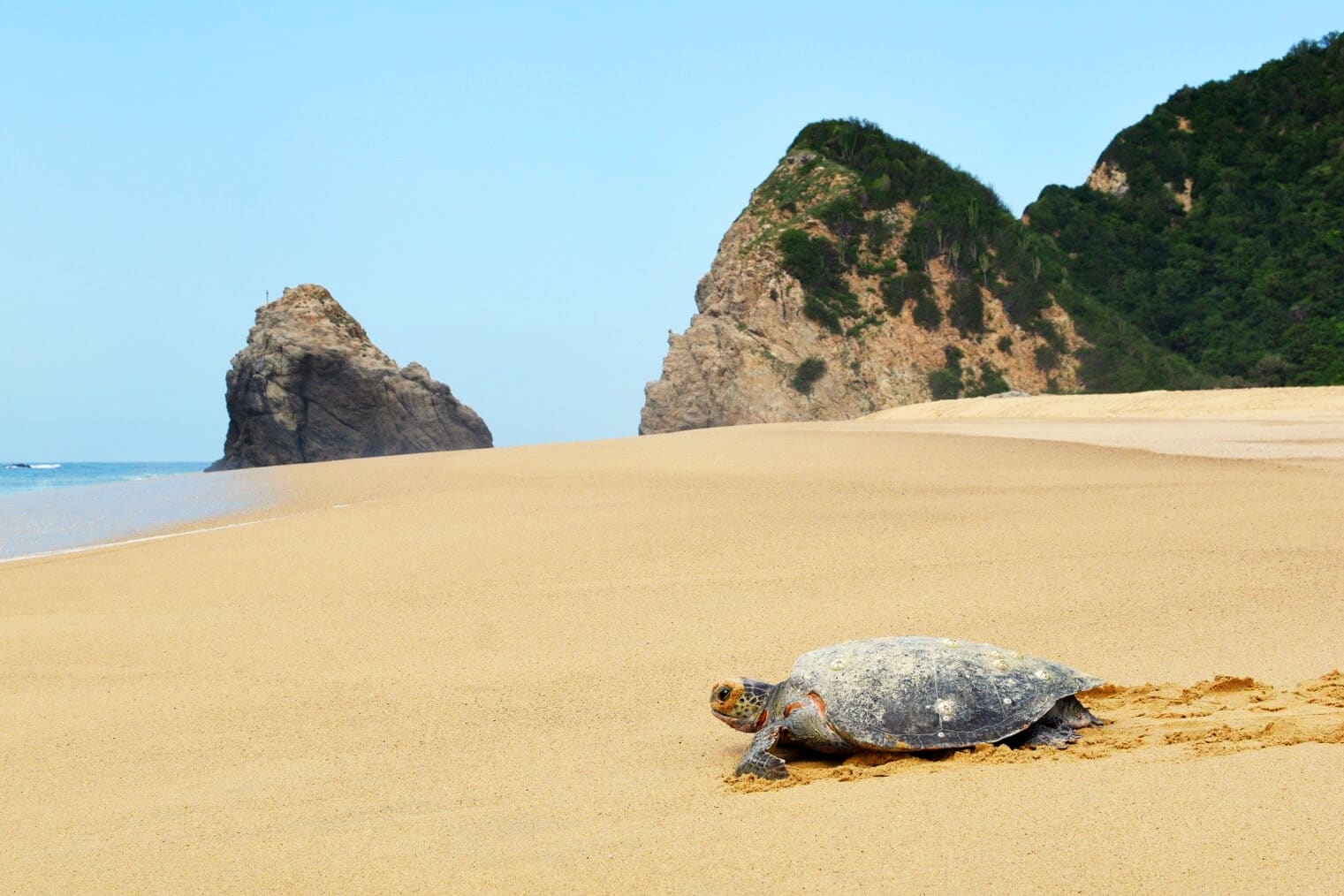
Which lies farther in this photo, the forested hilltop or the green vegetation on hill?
the green vegetation on hill

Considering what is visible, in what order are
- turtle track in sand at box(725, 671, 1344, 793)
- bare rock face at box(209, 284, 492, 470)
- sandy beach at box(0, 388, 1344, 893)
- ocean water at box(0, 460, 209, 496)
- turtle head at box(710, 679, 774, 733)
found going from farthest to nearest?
bare rock face at box(209, 284, 492, 470) → ocean water at box(0, 460, 209, 496) → turtle head at box(710, 679, 774, 733) → turtle track in sand at box(725, 671, 1344, 793) → sandy beach at box(0, 388, 1344, 893)

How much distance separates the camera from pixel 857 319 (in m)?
51.5

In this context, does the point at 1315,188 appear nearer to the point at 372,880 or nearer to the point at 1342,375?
the point at 1342,375

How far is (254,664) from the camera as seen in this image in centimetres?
578

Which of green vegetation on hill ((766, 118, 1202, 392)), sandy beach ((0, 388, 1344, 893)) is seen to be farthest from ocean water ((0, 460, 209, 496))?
green vegetation on hill ((766, 118, 1202, 392))

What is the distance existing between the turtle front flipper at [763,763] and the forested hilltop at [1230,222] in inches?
1869

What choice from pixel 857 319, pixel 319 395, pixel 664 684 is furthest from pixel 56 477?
pixel 664 684

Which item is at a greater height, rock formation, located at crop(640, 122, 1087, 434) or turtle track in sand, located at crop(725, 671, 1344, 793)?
rock formation, located at crop(640, 122, 1087, 434)

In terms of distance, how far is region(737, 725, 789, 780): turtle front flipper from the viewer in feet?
12.9

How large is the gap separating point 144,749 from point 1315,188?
6141cm

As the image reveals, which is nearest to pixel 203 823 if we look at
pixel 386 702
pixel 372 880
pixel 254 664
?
pixel 372 880

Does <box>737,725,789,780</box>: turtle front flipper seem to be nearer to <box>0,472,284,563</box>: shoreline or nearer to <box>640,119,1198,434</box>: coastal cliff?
<box>0,472,284,563</box>: shoreline

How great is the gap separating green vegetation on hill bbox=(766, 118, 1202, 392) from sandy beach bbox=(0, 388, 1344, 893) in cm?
4043

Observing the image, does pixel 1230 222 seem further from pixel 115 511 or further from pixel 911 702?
pixel 911 702
